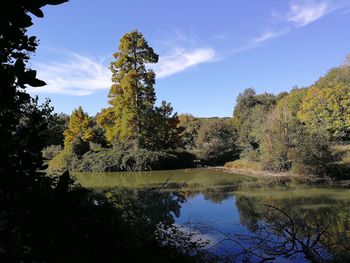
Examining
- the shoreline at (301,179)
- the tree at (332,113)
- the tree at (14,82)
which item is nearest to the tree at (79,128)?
the shoreline at (301,179)

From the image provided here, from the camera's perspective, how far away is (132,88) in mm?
24391

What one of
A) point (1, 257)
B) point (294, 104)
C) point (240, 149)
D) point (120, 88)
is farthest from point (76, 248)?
point (294, 104)

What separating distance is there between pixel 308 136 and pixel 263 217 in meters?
9.81

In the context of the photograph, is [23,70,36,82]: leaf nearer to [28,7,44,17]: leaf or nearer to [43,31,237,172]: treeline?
[28,7,44,17]: leaf

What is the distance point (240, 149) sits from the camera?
27.7m

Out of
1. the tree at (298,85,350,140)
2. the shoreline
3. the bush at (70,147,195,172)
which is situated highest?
the tree at (298,85,350,140)

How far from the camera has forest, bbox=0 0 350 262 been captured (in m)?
1.32

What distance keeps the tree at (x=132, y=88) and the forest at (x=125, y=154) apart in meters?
0.07

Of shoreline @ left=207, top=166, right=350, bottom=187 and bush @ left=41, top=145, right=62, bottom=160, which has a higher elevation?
bush @ left=41, top=145, right=62, bottom=160

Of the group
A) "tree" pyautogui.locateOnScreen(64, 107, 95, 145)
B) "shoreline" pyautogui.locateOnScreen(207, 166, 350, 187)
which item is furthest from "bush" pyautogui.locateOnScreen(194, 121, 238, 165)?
"tree" pyautogui.locateOnScreen(64, 107, 95, 145)

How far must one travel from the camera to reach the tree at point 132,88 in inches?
958

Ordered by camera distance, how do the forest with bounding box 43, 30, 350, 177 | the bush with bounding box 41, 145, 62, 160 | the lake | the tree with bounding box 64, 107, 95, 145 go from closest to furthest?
the lake → the forest with bounding box 43, 30, 350, 177 → the bush with bounding box 41, 145, 62, 160 → the tree with bounding box 64, 107, 95, 145

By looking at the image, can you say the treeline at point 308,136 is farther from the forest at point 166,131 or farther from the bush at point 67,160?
the bush at point 67,160

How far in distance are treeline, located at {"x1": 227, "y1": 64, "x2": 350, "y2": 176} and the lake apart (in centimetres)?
230
